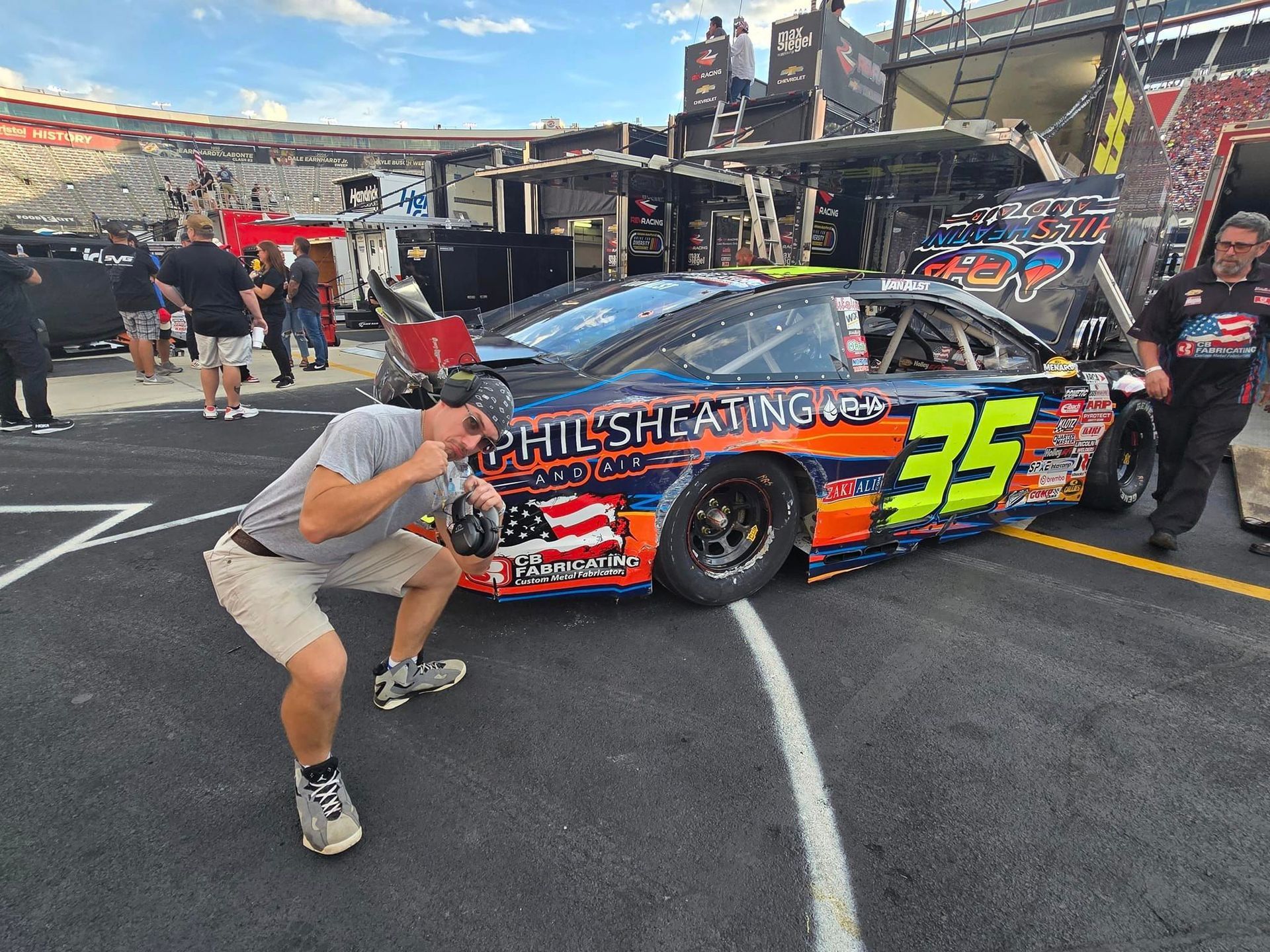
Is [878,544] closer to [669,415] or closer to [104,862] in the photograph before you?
[669,415]

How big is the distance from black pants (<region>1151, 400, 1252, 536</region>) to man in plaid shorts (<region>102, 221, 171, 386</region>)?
9186 millimetres

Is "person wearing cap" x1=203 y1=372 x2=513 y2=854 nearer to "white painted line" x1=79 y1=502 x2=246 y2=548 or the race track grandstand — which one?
"white painted line" x1=79 y1=502 x2=246 y2=548

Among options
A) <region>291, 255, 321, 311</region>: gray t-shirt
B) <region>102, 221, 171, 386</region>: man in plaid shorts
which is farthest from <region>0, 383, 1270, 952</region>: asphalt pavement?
<region>291, 255, 321, 311</region>: gray t-shirt

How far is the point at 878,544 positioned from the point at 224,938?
2.88 meters

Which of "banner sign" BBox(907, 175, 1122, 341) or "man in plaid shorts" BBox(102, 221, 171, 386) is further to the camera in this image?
"man in plaid shorts" BBox(102, 221, 171, 386)

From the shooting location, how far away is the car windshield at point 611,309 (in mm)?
3074

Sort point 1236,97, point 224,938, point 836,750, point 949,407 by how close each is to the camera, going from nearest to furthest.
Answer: point 224,938 → point 836,750 → point 949,407 → point 1236,97

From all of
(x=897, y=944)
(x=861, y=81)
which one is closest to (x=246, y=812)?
(x=897, y=944)

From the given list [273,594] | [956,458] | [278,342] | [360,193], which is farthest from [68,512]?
[360,193]

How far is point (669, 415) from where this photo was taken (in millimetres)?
2582

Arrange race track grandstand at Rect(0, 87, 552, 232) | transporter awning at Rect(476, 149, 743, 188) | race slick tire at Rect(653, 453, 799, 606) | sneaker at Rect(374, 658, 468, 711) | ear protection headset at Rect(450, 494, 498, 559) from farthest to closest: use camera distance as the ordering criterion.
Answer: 1. race track grandstand at Rect(0, 87, 552, 232)
2. transporter awning at Rect(476, 149, 743, 188)
3. race slick tire at Rect(653, 453, 799, 606)
4. sneaker at Rect(374, 658, 468, 711)
5. ear protection headset at Rect(450, 494, 498, 559)

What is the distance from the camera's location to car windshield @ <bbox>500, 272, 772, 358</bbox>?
307 centimetres

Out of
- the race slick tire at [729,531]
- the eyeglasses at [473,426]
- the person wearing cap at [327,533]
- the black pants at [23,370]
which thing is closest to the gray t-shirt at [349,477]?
the person wearing cap at [327,533]

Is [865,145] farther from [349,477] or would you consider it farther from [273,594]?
[273,594]
